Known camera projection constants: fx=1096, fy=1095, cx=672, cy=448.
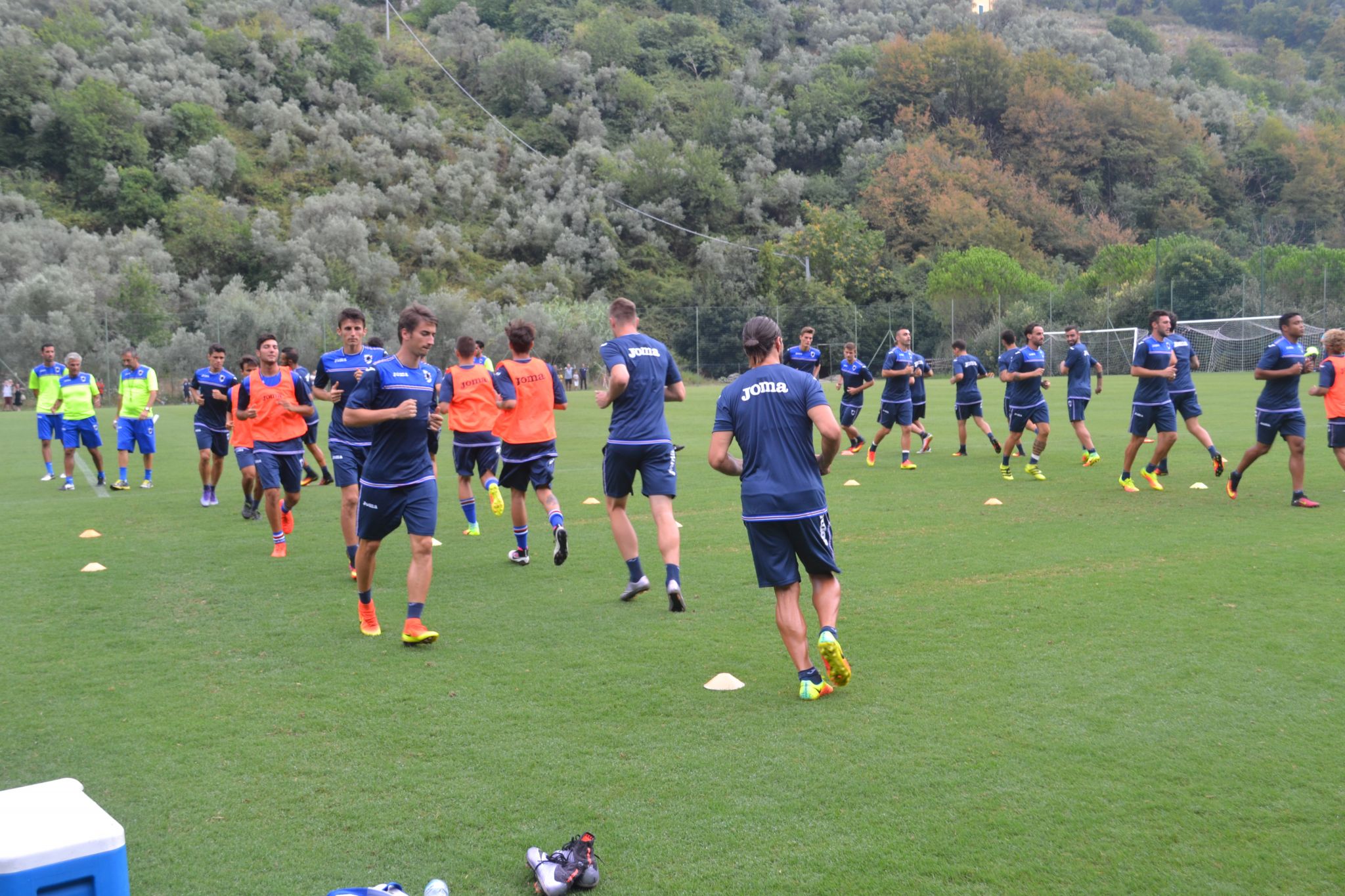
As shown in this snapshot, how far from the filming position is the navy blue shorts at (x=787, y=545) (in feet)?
18.5

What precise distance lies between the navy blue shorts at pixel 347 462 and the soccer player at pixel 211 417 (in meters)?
4.98

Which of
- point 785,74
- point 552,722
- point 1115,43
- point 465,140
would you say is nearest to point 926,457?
point 552,722

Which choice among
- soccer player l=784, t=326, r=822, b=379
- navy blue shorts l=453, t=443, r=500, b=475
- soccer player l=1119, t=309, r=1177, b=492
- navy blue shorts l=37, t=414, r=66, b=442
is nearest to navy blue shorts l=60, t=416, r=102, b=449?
navy blue shorts l=37, t=414, r=66, b=442

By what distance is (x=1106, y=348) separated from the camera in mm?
46375

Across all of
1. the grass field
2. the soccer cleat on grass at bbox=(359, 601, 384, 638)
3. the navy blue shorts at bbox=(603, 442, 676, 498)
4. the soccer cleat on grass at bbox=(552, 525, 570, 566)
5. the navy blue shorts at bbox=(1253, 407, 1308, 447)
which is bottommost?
the grass field

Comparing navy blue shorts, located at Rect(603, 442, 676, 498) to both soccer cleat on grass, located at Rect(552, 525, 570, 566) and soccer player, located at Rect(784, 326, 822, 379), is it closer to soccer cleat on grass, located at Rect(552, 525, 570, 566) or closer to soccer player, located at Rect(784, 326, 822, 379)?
soccer cleat on grass, located at Rect(552, 525, 570, 566)

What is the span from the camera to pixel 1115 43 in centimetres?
9456

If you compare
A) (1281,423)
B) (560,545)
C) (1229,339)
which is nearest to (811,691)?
(560,545)

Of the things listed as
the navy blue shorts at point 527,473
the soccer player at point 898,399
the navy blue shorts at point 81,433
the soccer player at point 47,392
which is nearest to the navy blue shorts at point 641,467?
the navy blue shorts at point 527,473

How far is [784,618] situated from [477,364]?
669cm

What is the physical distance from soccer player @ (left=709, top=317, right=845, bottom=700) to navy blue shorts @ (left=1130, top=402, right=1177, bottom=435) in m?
8.19

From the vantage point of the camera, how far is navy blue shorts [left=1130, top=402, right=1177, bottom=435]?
41.2 ft

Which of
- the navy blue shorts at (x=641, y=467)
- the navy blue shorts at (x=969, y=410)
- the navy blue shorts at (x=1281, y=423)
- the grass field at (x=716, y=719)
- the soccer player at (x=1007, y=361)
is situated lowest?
the grass field at (x=716, y=719)

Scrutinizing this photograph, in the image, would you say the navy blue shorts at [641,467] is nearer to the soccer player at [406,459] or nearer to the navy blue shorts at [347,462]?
the soccer player at [406,459]
